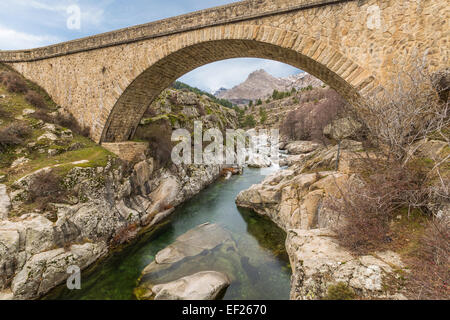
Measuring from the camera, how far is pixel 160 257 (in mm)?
7512

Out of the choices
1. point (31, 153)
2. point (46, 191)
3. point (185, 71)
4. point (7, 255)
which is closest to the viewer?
point (7, 255)

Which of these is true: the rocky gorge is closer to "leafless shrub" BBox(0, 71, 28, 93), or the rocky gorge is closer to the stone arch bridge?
"leafless shrub" BBox(0, 71, 28, 93)

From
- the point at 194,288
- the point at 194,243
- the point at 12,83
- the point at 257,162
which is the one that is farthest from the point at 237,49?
the point at 257,162

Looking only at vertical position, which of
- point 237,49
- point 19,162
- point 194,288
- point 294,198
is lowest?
point 194,288

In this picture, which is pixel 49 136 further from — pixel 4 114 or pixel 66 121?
pixel 4 114

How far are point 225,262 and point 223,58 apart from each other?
10059 millimetres

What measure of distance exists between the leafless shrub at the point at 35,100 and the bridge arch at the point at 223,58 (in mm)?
4433

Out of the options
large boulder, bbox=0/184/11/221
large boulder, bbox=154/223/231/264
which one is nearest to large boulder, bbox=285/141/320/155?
large boulder, bbox=154/223/231/264

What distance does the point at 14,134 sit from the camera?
895 cm

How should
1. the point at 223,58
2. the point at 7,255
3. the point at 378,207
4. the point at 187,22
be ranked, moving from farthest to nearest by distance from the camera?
the point at 223,58 < the point at 187,22 < the point at 7,255 < the point at 378,207

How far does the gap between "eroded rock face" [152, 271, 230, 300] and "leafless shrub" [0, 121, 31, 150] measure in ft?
31.4

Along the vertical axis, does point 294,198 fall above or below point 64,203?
below

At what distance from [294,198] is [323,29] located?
6716 millimetres

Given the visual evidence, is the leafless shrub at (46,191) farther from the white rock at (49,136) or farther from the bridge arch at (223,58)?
the bridge arch at (223,58)
